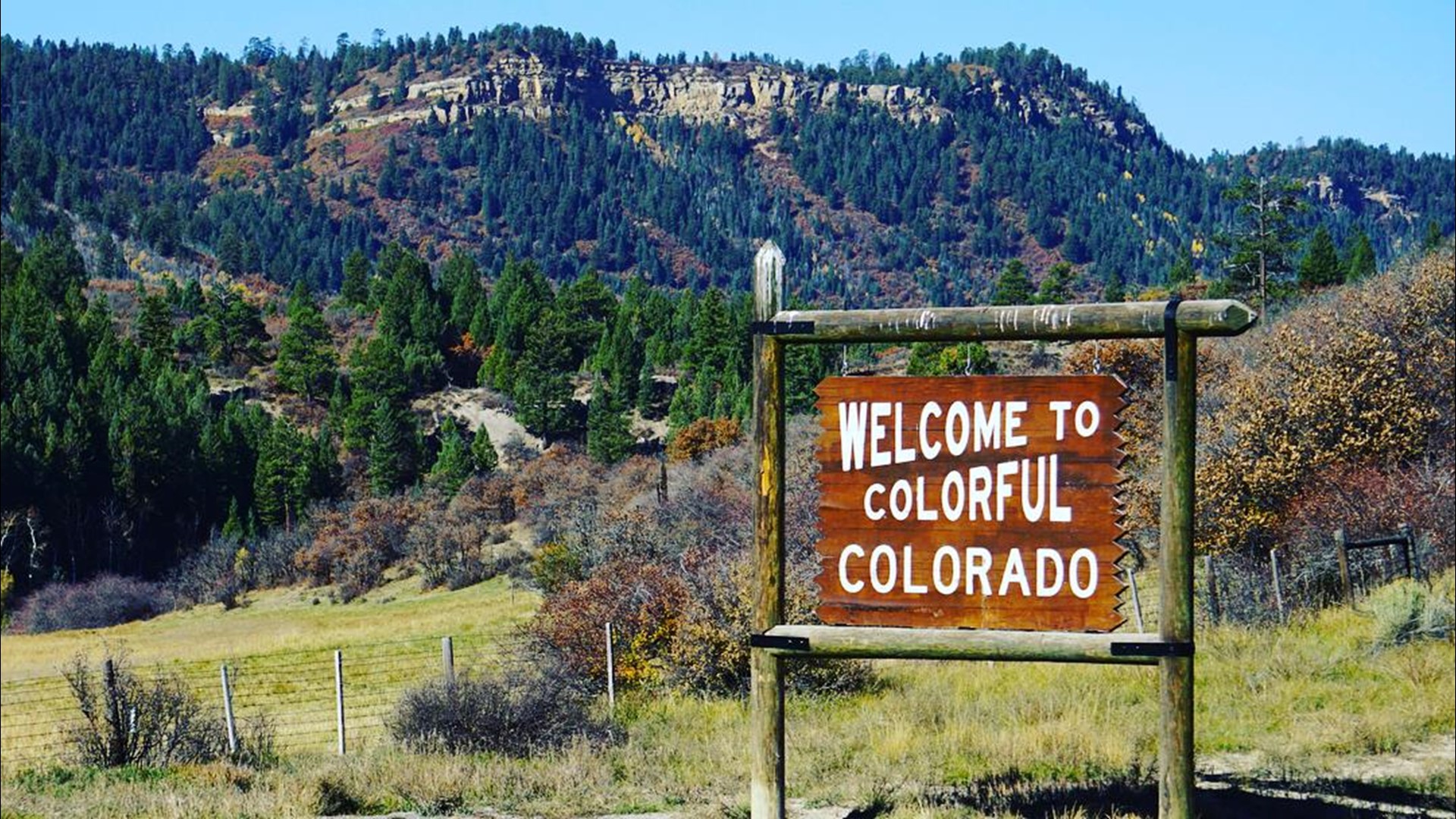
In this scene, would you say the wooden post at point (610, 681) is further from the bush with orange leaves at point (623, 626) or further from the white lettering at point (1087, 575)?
the white lettering at point (1087, 575)

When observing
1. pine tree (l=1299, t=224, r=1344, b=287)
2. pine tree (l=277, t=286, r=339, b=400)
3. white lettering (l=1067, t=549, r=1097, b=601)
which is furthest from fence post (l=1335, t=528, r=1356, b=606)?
pine tree (l=277, t=286, r=339, b=400)

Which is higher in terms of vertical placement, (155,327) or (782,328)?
(155,327)

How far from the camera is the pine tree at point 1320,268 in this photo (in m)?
76.3

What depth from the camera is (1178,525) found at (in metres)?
6.48

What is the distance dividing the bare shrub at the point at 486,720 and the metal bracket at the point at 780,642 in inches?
173

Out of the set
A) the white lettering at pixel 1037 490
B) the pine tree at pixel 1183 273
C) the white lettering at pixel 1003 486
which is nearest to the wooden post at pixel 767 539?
the white lettering at pixel 1003 486

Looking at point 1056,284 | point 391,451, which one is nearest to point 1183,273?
point 1056,284

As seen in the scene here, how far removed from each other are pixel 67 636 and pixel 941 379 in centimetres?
6011

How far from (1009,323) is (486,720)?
648 cm

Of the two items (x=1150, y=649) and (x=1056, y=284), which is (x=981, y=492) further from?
(x=1056, y=284)

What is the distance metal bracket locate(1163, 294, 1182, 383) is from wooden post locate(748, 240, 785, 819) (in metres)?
1.72

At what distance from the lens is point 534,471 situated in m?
77.8

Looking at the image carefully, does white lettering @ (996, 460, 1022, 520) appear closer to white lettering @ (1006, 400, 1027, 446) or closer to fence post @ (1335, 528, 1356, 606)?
white lettering @ (1006, 400, 1027, 446)

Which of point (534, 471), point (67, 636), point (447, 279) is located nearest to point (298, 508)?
point (534, 471)
